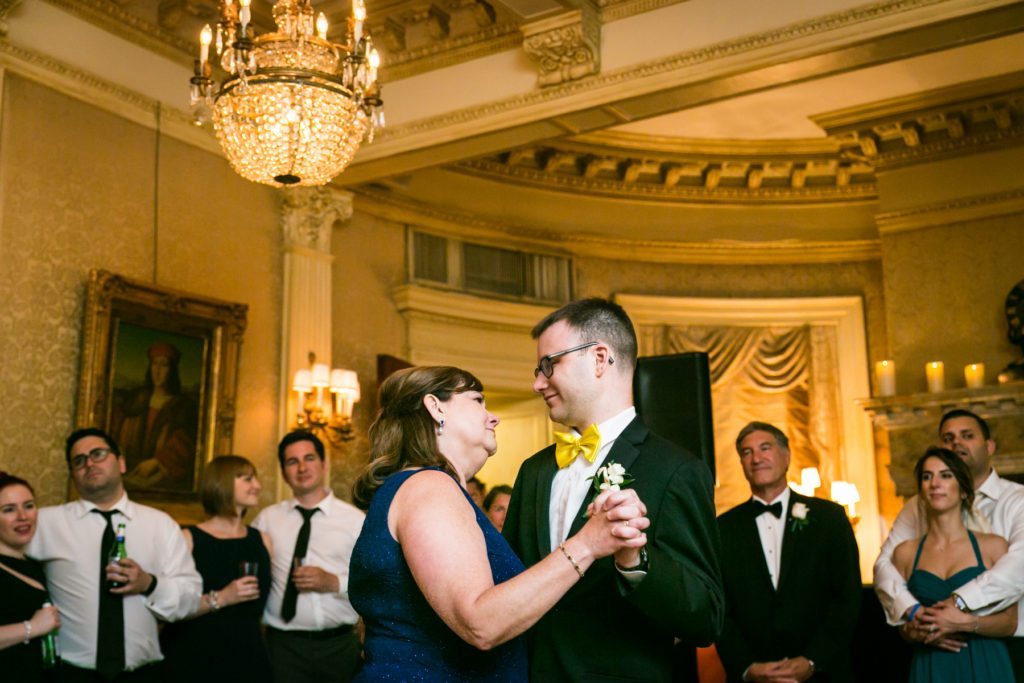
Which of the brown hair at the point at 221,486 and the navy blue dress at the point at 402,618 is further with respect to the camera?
the brown hair at the point at 221,486

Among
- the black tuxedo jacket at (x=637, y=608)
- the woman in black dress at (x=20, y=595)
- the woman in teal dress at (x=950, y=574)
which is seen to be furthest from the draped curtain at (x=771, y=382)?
the black tuxedo jacket at (x=637, y=608)

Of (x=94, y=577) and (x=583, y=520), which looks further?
(x=94, y=577)

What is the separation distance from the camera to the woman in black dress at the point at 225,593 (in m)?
5.17

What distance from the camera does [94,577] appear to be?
4.81m

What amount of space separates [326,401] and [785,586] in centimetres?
414

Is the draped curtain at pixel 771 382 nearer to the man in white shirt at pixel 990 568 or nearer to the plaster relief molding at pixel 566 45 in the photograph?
the plaster relief molding at pixel 566 45

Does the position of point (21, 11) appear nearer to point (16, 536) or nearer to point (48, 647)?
point (16, 536)

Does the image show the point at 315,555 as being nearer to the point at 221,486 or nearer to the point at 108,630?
the point at 221,486

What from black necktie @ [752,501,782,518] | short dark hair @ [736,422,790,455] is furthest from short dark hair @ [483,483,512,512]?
black necktie @ [752,501,782,518]

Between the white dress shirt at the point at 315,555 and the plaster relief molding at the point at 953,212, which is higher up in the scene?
the plaster relief molding at the point at 953,212

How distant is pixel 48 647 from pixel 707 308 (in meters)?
7.57

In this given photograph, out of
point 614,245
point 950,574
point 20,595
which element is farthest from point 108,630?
point 614,245

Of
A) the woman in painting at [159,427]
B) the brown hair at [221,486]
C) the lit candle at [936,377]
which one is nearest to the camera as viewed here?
the brown hair at [221,486]

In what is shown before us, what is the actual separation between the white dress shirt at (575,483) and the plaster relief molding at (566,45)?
14.9ft
